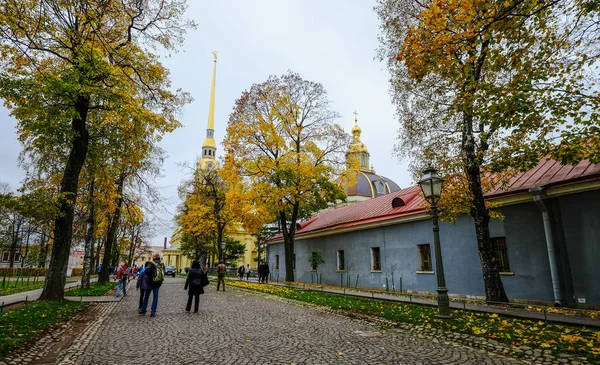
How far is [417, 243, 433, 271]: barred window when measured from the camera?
1845 centimetres

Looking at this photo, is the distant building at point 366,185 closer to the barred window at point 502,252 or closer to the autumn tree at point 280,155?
the autumn tree at point 280,155

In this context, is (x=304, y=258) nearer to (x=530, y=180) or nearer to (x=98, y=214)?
(x=98, y=214)

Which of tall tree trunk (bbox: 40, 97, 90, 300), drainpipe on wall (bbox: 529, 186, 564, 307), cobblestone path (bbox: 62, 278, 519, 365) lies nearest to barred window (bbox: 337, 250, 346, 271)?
drainpipe on wall (bbox: 529, 186, 564, 307)

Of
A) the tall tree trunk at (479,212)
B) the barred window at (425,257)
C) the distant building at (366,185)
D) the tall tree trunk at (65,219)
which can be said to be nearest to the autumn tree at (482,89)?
the tall tree trunk at (479,212)

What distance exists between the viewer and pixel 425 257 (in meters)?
18.8

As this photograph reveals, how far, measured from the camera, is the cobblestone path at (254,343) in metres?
5.68

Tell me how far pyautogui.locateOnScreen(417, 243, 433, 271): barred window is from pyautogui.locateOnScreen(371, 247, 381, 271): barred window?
136 inches

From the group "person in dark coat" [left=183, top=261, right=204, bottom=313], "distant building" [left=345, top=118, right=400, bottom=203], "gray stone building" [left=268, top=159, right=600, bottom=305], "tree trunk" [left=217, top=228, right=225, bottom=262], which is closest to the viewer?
"person in dark coat" [left=183, top=261, right=204, bottom=313]

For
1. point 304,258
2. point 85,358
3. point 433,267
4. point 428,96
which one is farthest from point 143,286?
point 304,258

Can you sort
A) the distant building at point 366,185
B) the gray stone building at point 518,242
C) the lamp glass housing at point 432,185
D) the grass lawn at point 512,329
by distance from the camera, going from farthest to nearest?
the distant building at point 366,185, the gray stone building at point 518,242, the lamp glass housing at point 432,185, the grass lawn at point 512,329

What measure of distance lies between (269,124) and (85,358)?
20.3 meters

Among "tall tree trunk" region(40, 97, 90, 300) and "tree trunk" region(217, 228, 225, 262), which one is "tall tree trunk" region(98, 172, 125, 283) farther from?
"tree trunk" region(217, 228, 225, 262)

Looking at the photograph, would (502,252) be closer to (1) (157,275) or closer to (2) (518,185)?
(2) (518,185)

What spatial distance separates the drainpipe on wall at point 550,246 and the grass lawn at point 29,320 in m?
15.3
